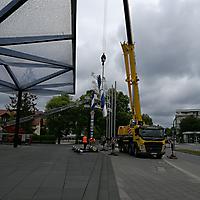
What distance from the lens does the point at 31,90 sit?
37.7 meters

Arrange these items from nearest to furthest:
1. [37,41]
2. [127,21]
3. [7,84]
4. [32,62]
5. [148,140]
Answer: [37,41]
[127,21]
[148,140]
[32,62]
[7,84]

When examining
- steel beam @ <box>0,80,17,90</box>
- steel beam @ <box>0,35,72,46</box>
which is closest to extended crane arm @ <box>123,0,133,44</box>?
steel beam @ <box>0,35,72,46</box>

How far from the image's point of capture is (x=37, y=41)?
19.6 metres

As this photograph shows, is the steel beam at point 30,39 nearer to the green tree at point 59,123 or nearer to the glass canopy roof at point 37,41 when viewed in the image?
the glass canopy roof at point 37,41

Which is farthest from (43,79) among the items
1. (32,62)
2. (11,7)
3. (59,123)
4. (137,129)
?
(59,123)

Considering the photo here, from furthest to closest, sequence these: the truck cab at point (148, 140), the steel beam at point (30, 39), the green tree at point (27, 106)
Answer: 1. the green tree at point (27, 106)
2. the truck cab at point (148, 140)
3. the steel beam at point (30, 39)

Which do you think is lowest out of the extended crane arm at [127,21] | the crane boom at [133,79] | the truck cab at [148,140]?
the truck cab at [148,140]

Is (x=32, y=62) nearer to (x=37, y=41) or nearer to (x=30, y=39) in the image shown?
(x=37, y=41)

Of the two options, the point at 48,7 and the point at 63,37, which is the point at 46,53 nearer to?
the point at 63,37

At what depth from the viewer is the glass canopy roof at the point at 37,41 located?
15633 mm

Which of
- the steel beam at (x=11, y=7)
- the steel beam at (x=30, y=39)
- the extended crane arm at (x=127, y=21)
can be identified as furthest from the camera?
the extended crane arm at (x=127, y=21)

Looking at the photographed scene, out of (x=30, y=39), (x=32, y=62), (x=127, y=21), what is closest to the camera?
(x=30, y=39)

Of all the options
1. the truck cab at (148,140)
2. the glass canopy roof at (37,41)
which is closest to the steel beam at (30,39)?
the glass canopy roof at (37,41)

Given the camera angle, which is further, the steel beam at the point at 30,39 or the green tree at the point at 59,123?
the green tree at the point at 59,123
